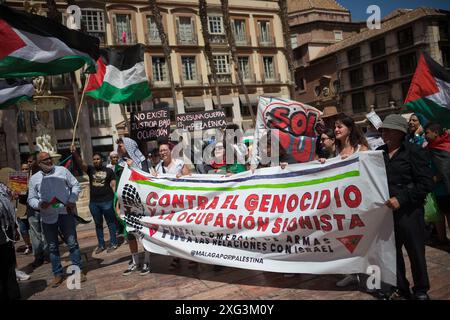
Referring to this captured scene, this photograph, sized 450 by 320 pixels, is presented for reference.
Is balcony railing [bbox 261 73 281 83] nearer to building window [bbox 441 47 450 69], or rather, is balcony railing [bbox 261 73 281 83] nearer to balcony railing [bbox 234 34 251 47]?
balcony railing [bbox 234 34 251 47]

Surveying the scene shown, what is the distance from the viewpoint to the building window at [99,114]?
26.8m

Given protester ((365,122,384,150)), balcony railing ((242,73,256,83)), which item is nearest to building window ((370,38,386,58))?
balcony railing ((242,73,256,83))

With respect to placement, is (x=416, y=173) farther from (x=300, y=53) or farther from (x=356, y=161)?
(x=300, y=53)

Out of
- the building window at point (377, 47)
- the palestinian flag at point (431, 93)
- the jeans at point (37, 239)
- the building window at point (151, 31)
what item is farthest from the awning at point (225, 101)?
the palestinian flag at point (431, 93)

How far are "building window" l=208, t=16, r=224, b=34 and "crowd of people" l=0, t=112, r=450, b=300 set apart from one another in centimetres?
2762

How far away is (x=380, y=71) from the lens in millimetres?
40250

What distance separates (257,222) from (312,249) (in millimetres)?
718

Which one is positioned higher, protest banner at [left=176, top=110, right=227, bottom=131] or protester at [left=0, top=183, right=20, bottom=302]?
protest banner at [left=176, top=110, right=227, bottom=131]

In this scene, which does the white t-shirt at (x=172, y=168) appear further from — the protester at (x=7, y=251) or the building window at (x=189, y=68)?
the building window at (x=189, y=68)

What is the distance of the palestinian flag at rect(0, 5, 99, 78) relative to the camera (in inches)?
191

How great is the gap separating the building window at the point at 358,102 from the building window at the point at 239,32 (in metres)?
18.0

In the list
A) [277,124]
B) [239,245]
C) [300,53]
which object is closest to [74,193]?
[239,245]

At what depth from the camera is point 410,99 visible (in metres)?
5.70

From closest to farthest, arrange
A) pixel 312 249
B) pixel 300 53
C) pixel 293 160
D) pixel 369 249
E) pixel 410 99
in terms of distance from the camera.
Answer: pixel 369 249
pixel 312 249
pixel 293 160
pixel 410 99
pixel 300 53
